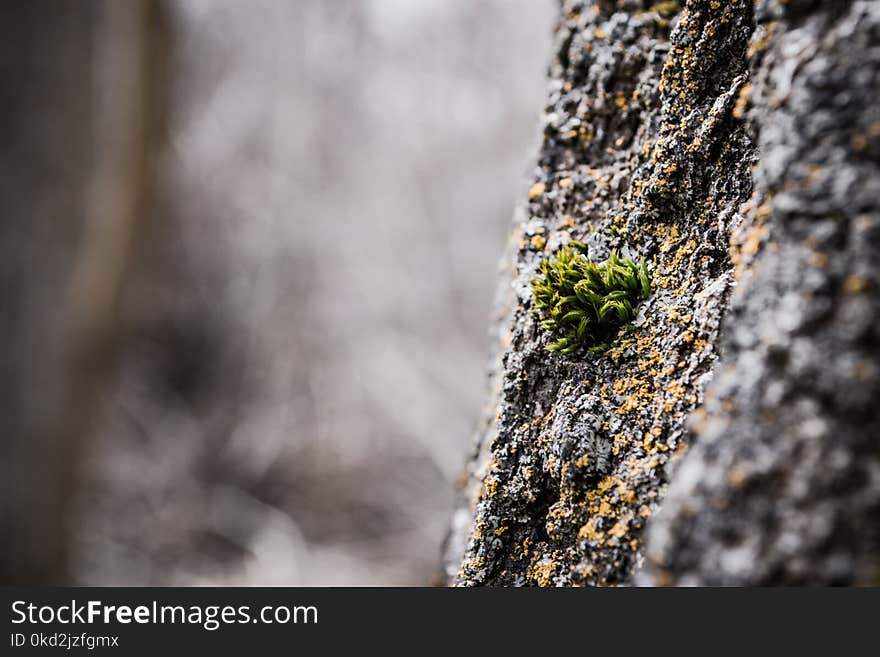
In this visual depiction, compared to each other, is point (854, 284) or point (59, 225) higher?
point (59, 225)

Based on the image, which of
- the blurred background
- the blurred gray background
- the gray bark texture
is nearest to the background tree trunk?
the blurred background

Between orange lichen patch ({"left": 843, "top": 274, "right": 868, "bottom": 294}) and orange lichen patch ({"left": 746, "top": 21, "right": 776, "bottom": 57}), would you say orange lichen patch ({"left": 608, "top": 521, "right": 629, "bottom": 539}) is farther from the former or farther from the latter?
orange lichen patch ({"left": 746, "top": 21, "right": 776, "bottom": 57})

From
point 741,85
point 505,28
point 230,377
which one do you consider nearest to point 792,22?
point 741,85

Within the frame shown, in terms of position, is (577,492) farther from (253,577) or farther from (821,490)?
(253,577)

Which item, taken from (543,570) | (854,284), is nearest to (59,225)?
(543,570)

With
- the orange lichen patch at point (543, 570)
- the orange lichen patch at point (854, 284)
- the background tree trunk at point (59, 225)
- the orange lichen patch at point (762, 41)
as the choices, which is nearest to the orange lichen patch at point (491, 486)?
the orange lichen patch at point (543, 570)

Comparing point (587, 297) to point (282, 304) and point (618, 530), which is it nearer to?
point (618, 530)
